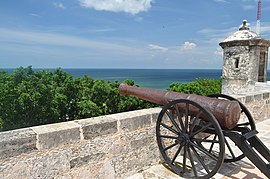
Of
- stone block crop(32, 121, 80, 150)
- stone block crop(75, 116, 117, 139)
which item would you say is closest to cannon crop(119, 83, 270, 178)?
stone block crop(75, 116, 117, 139)

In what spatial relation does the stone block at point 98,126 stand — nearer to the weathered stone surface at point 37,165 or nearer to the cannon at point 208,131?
the weathered stone surface at point 37,165

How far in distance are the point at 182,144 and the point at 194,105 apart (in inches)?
21.3

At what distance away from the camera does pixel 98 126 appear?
8.68 feet

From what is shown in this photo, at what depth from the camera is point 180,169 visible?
2977mm

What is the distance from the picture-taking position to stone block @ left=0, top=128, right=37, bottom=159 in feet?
6.74

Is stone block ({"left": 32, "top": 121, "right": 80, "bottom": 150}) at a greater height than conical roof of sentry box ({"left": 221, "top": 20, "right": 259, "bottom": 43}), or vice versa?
conical roof of sentry box ({"left": 221, "top": 20, "right": 259, "bottom": 43})

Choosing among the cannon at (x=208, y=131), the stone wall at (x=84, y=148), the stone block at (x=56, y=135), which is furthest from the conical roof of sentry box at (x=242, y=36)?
the stone block at (x=56, y=135)

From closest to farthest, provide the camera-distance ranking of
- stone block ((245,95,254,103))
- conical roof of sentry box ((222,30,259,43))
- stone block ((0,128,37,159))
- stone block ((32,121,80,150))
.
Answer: stone block ((0,128,37,159)) → stone block ((32,121,80,150)) → stone block ((245,95,254,103)) → conical roof of sentry box ((222,30,259,43))

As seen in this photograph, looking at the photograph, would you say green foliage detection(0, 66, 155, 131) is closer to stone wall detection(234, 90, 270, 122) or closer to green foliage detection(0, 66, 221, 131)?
green foliage detection(0, 66, 221, 131)

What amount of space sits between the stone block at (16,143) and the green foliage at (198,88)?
12.0m

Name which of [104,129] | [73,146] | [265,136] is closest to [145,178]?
[104,129]

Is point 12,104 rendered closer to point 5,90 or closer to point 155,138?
point 5,90

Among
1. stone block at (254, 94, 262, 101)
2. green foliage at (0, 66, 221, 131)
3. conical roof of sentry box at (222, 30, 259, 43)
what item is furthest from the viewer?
conical roof of sentry box at (222, 30, 259, 43)

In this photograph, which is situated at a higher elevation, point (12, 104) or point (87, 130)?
point (87, 130)
